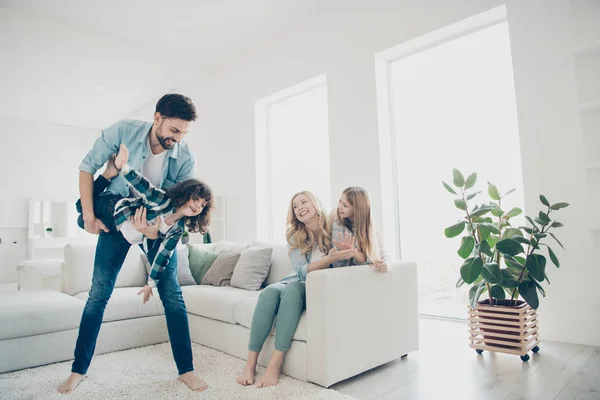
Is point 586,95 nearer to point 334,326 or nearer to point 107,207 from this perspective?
point 334,326

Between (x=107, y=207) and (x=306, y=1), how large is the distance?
3.41 metres

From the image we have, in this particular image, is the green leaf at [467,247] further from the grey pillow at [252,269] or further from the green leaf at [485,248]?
the grey pillow at [252,269]

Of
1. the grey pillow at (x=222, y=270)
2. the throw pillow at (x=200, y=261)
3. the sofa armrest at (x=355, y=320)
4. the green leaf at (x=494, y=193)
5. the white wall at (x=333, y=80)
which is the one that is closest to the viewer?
the sofa armrest at (x=355, y=320)

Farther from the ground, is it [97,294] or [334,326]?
[97,294]

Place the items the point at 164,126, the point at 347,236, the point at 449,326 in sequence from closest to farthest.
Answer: the point at 164,126 → the point at 347,236 → the point at 449,326

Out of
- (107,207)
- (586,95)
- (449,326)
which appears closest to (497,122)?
(586,95)

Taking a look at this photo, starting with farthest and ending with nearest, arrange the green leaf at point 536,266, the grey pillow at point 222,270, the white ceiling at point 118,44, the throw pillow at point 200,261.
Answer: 1. the white ceiling at point 118,44
2. the throw pillow at point 200,261
3. the grey pillow at point 222,270
4. the green leaf at point 536,266

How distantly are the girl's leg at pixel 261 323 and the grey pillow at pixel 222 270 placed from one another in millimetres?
1055

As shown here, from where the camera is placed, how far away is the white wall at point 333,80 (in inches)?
146

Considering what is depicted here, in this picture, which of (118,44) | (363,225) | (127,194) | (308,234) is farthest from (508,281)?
(118,44)

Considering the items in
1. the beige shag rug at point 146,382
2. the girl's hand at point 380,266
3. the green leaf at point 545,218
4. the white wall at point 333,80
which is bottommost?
the beige shag rug at point 146,382

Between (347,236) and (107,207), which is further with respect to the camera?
(347,236)

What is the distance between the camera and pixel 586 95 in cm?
267

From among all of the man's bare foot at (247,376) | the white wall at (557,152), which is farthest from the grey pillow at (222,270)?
the white wall at (557,152)
